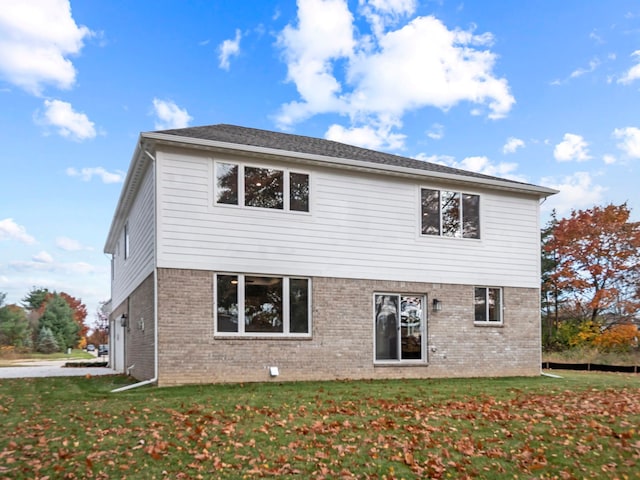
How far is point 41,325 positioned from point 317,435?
49018 millimetres

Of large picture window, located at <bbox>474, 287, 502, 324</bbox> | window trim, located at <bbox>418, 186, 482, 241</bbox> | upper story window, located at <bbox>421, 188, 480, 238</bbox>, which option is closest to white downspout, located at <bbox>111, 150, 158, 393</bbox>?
window trim, located at <bbox>418, 186, 482, 241</bbox>

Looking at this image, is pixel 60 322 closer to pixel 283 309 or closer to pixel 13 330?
pixel 13 330

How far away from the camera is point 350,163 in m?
12.7

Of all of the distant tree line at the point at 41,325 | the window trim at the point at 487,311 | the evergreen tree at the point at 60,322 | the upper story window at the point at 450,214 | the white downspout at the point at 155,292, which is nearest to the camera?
the white downspout at the point at 155,292

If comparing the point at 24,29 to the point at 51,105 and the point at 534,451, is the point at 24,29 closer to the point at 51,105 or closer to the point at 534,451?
the point at 51,105

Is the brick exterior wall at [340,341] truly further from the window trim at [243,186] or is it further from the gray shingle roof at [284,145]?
the gray shingle roof at [284,145]

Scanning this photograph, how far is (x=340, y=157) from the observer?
12.9 metres

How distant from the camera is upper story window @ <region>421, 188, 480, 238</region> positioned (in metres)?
13.9

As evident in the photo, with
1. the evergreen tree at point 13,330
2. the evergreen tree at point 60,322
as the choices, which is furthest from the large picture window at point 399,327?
the evergreen tree at point 60,322

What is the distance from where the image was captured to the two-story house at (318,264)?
1117 centimetres

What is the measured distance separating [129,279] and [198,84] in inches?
283

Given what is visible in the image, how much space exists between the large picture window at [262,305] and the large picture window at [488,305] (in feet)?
16.3

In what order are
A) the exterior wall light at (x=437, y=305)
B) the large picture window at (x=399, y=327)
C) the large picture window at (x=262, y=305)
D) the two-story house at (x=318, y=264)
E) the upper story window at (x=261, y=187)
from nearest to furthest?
the two-story house at (x=318, y=264) → the large picture window at (x=262, y=305) → the upper story window at (x=261, y=187) → the large picture window at (x=399, y=327) → the exterior wall light at (x=437, y=305)

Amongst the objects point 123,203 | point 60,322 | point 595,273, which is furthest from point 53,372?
point 60,322
